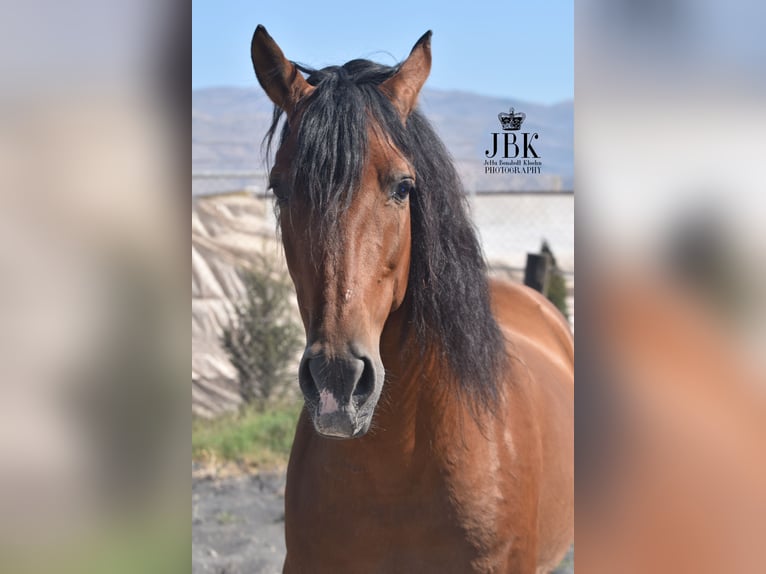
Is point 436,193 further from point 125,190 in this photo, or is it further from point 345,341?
point 125,190

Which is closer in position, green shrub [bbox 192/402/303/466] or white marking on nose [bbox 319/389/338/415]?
white marking on nose [bbox 319/389/338/415]

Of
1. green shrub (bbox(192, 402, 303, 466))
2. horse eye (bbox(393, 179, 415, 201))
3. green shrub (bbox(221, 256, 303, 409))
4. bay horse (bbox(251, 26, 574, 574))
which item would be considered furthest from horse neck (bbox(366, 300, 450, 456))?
green shrub (bbox(221, 256, 303, 409))

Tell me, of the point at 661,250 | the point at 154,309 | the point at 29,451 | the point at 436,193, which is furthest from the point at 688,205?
the point at 436,193

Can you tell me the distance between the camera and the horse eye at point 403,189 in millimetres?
1520

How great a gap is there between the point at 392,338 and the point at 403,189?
1.16 feet

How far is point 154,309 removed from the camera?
2.31 feet

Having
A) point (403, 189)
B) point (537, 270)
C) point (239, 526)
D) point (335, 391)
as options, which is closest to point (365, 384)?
point (335, 391)

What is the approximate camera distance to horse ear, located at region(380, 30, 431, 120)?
163cm

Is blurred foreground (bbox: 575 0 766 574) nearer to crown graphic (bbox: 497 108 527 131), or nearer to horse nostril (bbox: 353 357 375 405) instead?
horse nostril (bbox: 353 357 375 405)

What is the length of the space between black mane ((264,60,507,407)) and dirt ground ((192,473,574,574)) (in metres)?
2.44

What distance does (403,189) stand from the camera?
153cm

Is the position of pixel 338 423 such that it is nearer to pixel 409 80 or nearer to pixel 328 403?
pixel 328 403

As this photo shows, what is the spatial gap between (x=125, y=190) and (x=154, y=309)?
0.12 metres

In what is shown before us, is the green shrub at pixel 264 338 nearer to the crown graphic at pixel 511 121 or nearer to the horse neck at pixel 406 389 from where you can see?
the horse neck at pixel 406 389
